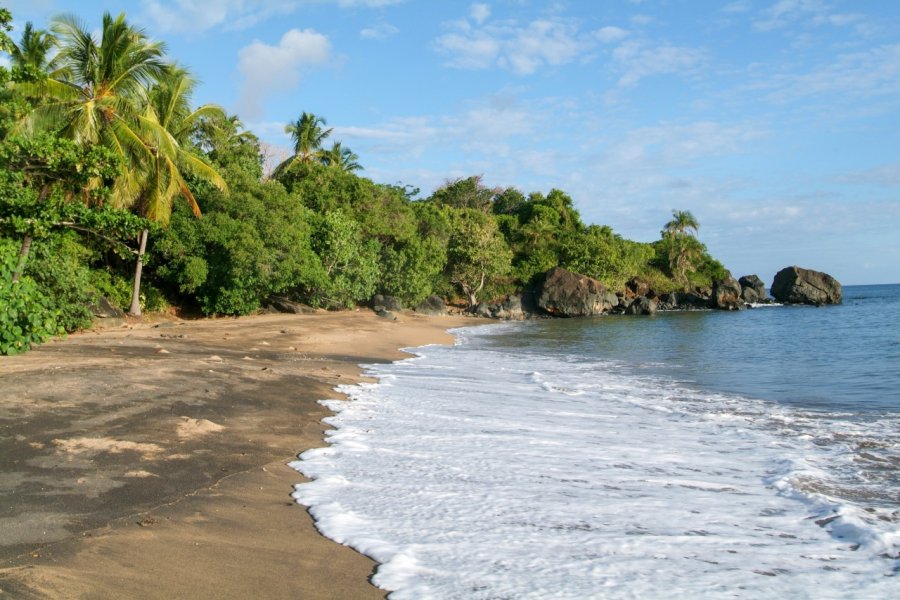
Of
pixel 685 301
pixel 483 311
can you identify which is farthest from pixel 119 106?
pixel 685 301

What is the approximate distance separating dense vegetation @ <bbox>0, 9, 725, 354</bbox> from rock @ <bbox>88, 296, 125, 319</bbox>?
0.86 meters

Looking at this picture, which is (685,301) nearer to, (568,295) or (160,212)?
(568,295)

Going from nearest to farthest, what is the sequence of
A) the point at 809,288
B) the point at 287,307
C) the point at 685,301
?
the point at 287,307 < the point at 685,301 < the point at 809,288

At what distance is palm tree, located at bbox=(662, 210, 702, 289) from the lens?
64375 mm

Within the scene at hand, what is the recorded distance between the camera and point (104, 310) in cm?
1955

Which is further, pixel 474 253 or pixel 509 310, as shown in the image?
pixel 509 310

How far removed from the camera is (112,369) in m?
9.66

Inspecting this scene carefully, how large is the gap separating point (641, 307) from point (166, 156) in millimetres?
40793

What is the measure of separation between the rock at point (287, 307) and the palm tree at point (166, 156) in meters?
7.24

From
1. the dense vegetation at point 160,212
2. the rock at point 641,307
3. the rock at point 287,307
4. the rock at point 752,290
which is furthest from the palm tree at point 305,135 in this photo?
the rock at point 752,290

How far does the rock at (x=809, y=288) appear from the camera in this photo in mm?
69188

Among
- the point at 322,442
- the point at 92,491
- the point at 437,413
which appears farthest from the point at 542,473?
the point at 92,491

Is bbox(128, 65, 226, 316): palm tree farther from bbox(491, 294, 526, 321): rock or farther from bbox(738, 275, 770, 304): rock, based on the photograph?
bbox(738, 275, 770, 304): rock

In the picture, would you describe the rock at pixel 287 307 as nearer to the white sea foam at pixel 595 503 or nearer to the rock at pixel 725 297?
the white sea foam at pixel 595 503
